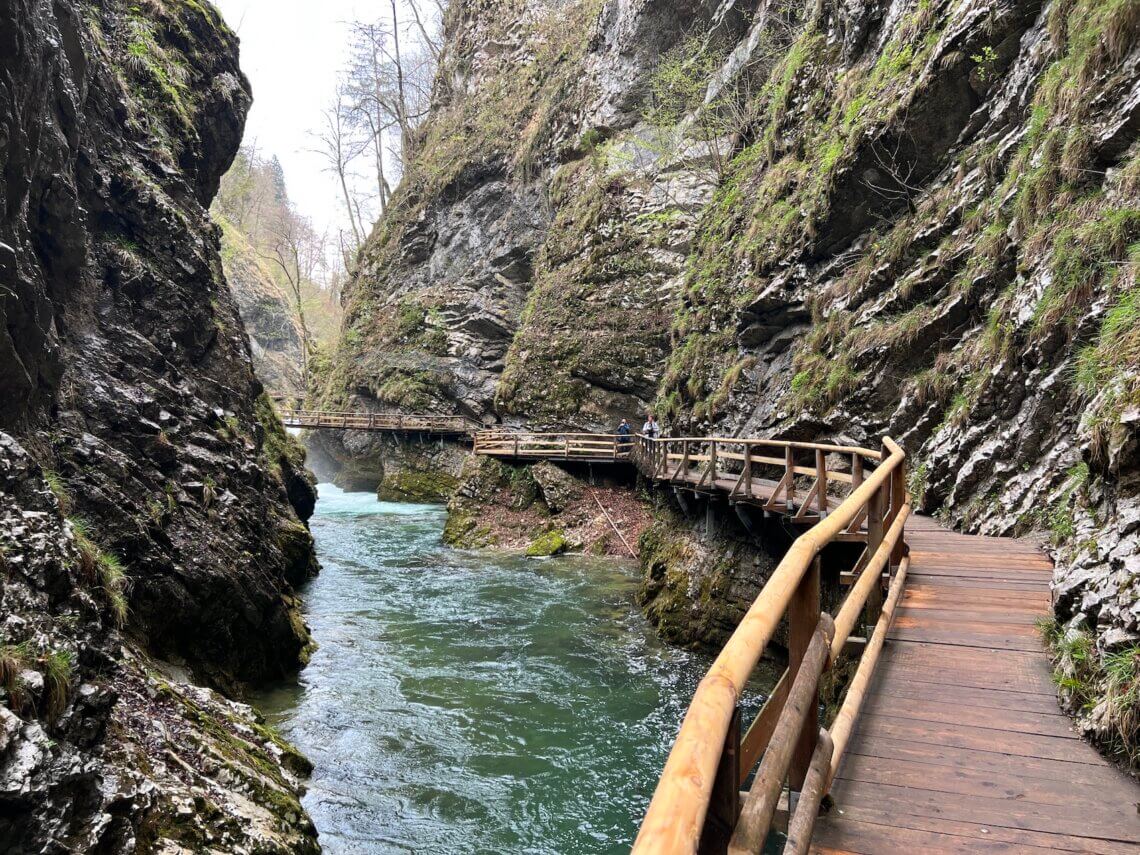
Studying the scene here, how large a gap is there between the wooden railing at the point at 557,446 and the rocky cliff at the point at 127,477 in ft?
27.7

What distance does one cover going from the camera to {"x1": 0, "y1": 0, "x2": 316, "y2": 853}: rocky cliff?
3885 mm

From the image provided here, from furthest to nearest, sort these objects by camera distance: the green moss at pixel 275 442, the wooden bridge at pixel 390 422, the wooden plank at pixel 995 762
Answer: the wooden bridge at pixel 390 422, the green moss at pixel 275 442, the wooden plank at pixel 995 762

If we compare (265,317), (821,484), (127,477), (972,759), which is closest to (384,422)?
(127,477)

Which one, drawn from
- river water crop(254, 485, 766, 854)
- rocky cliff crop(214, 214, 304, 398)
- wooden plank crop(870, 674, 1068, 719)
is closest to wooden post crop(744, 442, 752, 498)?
river water crop(254, 485, 766, 854)

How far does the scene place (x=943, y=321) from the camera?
30.9ft

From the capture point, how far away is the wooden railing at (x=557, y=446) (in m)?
20.8

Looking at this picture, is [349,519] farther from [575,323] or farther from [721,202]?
[721,202]

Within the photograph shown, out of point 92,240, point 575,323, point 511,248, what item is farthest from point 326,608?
point 511,248

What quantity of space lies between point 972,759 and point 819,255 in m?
12.5

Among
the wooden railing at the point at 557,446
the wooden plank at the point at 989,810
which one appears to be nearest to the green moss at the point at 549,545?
the wooden railing at the point at 557,446

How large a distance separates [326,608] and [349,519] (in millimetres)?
11428

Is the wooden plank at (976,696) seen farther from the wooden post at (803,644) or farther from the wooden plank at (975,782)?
the wooden post at (803,644)

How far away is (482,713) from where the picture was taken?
7.80 m

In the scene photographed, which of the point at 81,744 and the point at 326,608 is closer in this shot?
the point at 81,744
